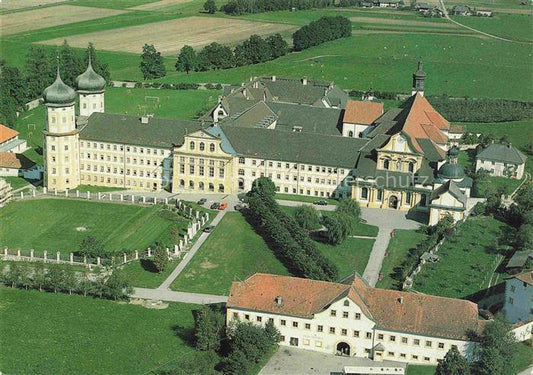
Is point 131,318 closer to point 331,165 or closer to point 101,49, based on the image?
point 331,165

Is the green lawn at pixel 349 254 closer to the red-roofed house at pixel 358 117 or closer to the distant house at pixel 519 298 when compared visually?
the distant house at pixel 519 298

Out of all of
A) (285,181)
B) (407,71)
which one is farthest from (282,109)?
(407,71)

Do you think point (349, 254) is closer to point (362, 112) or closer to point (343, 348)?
point (343, 348)

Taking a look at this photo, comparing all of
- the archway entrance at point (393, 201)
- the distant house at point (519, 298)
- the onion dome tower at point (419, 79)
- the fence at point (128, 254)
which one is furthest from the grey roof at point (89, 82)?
the distant house at point (519, 298)

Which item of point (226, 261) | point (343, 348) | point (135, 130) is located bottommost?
point (343, 348)

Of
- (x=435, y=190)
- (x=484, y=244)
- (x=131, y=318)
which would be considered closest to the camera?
(x=131, y=318)

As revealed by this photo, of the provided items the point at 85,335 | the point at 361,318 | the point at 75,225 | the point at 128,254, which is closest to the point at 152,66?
the point at 75,225
